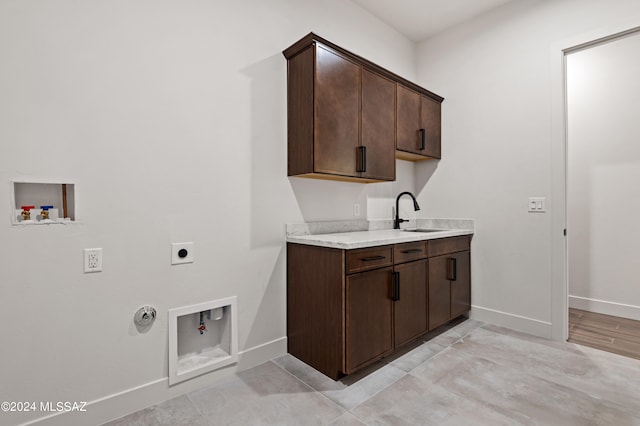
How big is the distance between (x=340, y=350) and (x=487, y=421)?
2.65ft

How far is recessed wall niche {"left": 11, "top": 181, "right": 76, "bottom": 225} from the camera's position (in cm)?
144

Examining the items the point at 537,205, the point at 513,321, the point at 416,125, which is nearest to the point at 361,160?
the point at 416,125

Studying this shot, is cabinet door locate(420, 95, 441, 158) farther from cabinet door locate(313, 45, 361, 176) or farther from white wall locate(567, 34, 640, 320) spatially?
white wall locate(567, 34, 640, 320)

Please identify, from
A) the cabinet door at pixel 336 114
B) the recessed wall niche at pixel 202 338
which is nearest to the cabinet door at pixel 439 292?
the cabinet door at pixel 336 114

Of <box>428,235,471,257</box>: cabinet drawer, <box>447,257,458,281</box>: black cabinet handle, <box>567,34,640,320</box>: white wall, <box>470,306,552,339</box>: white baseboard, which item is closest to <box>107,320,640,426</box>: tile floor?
<box>470,306,552,339</box>: white baseboard

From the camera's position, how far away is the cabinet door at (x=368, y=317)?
1.91 m

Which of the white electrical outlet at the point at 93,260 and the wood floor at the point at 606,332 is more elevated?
the white electrical outlet at the point at 93,260

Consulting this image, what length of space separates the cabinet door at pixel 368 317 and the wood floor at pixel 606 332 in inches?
66.3

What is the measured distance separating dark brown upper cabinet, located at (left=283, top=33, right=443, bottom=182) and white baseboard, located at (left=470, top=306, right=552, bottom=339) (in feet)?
5.31

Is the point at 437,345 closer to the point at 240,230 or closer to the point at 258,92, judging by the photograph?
the point at 240,230

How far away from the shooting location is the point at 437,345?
2.47 meters

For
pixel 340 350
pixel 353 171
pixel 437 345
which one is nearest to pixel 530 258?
pixel 437 345

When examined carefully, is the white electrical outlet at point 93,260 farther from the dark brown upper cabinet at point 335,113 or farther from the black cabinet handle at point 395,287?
the black cabinet handle at point 395,287

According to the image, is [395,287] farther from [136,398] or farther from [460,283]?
[136,398]
